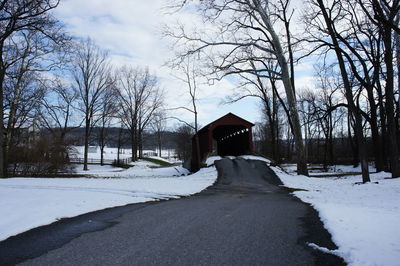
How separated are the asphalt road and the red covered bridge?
1636 cm

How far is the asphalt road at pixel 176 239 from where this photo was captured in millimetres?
3164

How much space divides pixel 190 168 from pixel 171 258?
27.0 meters

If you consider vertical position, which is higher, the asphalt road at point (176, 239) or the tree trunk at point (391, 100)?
the tree trunk at point (391, 100)

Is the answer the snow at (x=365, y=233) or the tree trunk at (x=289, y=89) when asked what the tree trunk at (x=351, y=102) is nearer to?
the tree trunk at (x=289, y=89)

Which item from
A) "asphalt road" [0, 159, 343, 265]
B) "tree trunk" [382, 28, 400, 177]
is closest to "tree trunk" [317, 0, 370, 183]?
"tree trunk" [382, 28, 400, 177]

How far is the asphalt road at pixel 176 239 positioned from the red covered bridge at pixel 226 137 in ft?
53.7

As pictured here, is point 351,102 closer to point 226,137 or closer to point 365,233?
point 365,233

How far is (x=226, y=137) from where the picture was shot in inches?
1303

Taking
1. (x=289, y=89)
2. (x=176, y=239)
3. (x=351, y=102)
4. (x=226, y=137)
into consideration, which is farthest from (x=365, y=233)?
(x=226, y=137)

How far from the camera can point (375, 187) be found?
32.8ft

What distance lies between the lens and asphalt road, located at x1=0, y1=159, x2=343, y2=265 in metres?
3.16

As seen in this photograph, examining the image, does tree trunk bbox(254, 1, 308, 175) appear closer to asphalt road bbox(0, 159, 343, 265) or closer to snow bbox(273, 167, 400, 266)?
snow bbox(273, 167, 400, 266)

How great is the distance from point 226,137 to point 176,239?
1156 inches

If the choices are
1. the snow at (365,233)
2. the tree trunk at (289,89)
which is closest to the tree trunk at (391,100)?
the tree trunk at (289,89)
